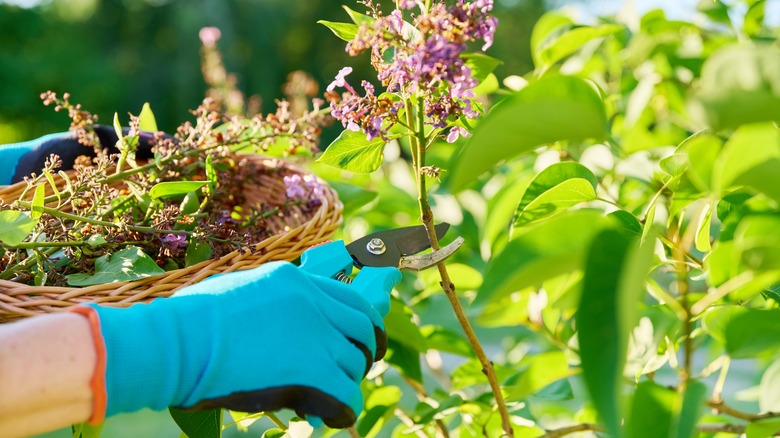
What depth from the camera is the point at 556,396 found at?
657 mm

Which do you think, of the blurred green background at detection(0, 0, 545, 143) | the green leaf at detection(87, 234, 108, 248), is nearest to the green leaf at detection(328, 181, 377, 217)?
the green leaf at detection(87, 234, 108, 248)

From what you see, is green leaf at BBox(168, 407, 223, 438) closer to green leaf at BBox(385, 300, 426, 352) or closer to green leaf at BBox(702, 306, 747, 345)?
green leaf at BBox(385, 300, 426, 352)

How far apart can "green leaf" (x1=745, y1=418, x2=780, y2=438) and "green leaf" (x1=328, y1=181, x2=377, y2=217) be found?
1.59 ft

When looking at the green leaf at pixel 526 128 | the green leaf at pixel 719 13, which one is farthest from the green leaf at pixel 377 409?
the green leaf at pixel 719 13

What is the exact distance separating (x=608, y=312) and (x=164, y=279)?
0.34 metres

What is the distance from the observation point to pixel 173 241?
57 cm

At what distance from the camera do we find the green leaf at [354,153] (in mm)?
530

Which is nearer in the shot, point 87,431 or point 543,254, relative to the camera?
point 543,254

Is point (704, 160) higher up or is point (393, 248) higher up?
point (704, 160)

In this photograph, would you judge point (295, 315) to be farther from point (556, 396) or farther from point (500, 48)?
point (500, 48)

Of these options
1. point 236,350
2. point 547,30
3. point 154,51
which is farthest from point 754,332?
point 154,51

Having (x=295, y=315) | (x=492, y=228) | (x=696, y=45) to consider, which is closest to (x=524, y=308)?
(x=492, y=228)

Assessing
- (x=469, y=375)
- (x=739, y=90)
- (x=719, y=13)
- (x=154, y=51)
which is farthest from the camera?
(x=154, y=51)

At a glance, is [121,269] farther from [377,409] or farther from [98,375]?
[377,409]
